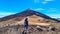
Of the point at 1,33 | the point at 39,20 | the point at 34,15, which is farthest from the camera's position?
the point at 34,15

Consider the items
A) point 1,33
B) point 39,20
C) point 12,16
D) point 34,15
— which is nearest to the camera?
point 1,33

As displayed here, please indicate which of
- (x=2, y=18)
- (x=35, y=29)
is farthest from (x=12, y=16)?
(x=35, y=29)

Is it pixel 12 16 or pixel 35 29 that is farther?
pixel 12 16

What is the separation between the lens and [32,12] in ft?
130

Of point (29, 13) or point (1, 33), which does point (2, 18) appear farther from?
point (1, 33)

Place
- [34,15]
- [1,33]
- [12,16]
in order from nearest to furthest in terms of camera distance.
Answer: [1,33], [34,15], [12,16]

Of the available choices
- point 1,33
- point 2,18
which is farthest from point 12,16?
point 1,33

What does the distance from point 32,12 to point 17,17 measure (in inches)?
158

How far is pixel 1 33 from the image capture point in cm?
2103

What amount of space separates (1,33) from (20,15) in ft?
61.3

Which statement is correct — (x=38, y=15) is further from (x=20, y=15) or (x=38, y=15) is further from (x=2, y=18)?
(x=2, y=18)

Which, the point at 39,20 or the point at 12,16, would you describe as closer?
the point at 39,20

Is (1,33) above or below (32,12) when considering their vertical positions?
below

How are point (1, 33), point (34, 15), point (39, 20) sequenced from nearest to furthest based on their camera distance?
1. point (1, 33)
2. point (39, 20)
3. point (34, 15)
